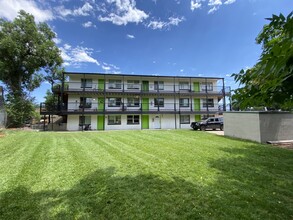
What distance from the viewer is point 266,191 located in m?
3.75

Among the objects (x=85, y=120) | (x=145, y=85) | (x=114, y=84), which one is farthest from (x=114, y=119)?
(x=145, y=85)

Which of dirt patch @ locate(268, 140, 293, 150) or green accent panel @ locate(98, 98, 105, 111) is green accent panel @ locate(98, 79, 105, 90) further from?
dirt patch @ locate(268, 140, 293, 150)

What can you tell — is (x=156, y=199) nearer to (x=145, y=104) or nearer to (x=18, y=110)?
(x=145, y=104)

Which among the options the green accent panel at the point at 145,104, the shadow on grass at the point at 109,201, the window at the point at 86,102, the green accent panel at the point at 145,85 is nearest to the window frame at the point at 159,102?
the green accent panel at the point at 145,104

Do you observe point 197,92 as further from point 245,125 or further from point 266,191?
point 266,191

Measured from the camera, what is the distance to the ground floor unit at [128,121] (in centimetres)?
2303

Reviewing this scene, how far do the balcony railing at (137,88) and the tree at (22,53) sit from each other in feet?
16.5

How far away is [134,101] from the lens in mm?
25641

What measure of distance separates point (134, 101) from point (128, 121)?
319 centimetres

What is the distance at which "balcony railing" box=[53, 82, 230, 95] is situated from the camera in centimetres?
2333

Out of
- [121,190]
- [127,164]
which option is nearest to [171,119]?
[127,164]

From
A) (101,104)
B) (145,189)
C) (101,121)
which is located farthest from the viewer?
(101,104)

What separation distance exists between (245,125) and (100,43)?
20.7 meters

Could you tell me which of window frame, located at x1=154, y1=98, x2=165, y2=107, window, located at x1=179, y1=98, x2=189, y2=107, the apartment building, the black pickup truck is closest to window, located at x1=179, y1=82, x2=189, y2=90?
the apartment building
